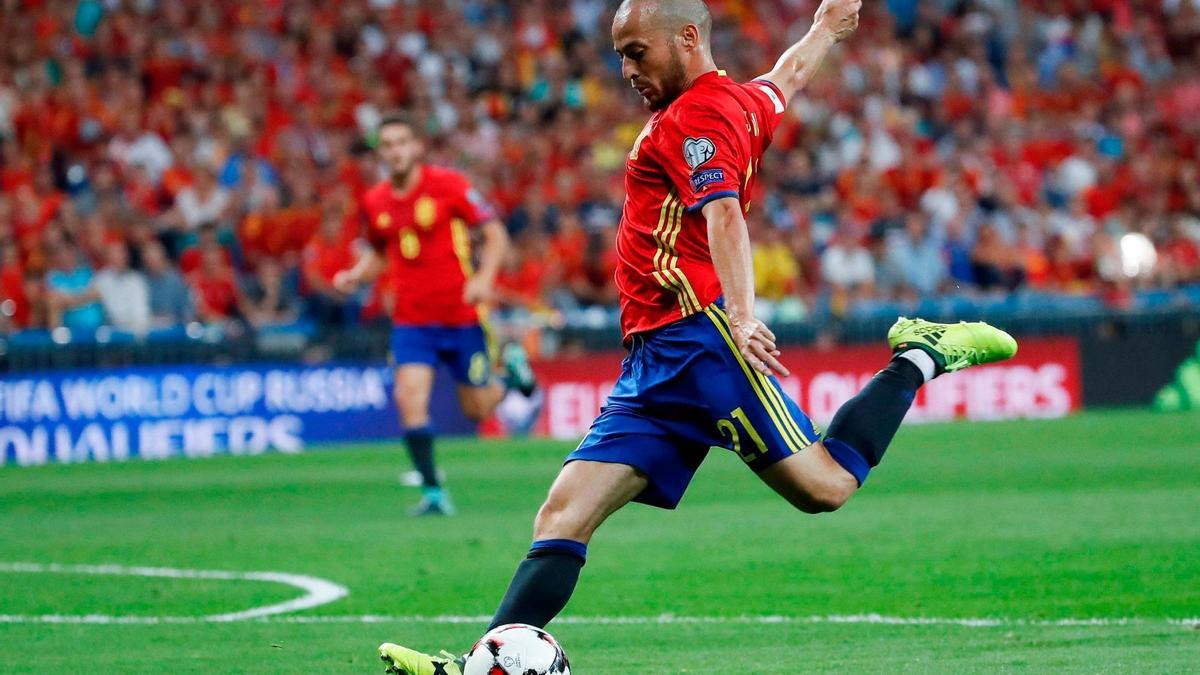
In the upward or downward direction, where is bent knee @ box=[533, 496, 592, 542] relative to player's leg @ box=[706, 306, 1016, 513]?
downward

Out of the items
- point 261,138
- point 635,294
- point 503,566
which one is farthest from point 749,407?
point 261,138

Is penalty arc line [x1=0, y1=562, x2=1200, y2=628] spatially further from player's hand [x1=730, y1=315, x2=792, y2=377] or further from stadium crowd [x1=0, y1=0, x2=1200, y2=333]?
stadium crowd [x1=0, y1=0, x2=1200, y2=333]

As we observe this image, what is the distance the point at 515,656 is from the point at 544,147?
17.9m

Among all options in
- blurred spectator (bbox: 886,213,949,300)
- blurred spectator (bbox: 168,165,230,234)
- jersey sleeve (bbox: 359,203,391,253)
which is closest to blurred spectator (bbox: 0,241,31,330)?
blurred spectator (bbox: 168,165,230,234)

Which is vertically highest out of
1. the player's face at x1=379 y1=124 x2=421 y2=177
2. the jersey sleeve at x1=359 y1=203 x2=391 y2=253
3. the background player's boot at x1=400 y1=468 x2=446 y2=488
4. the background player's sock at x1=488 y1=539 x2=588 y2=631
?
the player's face at x1=379 y1=124 x2=421 y2=177

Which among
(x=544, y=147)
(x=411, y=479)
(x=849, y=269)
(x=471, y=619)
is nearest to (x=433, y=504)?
(x=411, y=479)

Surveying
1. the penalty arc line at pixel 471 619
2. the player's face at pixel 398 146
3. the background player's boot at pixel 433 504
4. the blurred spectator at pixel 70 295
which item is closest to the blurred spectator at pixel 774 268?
the blurred spectator at pixel 70 295

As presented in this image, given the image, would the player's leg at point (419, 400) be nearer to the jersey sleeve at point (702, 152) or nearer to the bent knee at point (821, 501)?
the bent knee at point (821, 501)

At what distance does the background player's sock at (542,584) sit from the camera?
5.48m

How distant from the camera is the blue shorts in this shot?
18.6 ft

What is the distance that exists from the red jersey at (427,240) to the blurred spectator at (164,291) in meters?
6.17

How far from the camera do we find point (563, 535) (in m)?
5.58

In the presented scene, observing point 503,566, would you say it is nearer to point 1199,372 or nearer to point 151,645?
point 151,645

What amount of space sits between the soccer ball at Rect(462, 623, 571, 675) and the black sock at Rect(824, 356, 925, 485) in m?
1.15
